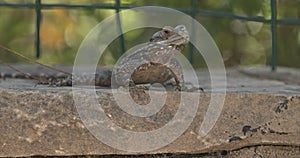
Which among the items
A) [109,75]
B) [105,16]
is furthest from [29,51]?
[109,75]

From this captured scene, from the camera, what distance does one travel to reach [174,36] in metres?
2.38

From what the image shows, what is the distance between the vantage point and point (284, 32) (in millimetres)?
4824

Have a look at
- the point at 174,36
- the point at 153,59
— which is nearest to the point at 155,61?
the point at 153,59

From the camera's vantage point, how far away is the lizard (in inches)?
93.7

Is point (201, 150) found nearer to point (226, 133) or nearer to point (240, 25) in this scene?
point (226, 133)

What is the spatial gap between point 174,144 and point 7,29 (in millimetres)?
2830

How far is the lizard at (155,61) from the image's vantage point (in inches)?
93.7

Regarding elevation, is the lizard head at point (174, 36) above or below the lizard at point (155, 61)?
above

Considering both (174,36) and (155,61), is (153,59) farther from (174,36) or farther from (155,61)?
(174,36)

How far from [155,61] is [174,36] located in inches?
4.8

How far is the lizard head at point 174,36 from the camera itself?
2.37 metres

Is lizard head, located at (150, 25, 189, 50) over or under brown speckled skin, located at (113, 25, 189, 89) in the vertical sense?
over

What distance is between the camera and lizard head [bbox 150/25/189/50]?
237cm

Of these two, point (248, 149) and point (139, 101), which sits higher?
point (139, 101)
